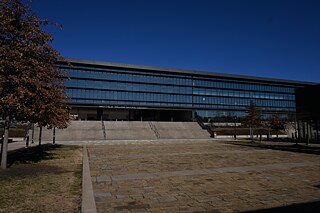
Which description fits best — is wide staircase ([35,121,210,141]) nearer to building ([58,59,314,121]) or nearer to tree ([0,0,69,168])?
building ([58,59,314,121])

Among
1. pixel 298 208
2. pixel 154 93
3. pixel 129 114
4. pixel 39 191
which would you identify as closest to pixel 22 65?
pixel 39 191

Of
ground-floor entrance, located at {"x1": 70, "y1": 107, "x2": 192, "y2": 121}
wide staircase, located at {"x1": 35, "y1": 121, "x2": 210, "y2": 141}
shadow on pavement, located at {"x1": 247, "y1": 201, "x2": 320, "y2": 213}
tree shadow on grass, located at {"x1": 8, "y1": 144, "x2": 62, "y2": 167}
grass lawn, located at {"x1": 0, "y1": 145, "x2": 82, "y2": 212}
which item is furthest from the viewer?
ground-floor entrance, located at {"x1": 70, "y1": 107, "x2": 192, "y2": 121}

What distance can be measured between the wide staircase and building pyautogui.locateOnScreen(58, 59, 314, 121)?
63.1 feet

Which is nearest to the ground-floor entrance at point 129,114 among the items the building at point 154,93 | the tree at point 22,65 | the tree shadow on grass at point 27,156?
the building at point 154,93

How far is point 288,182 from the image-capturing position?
26.5ft

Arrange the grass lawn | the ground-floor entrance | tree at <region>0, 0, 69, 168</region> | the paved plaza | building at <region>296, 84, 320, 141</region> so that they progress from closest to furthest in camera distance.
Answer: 1. the grass lawn
2. the paved plaza
3. tree at <region>0, 0, 69, 168</region>
4. building at <region>296, 84, 320, 141</region>
5. the ground-floor entrance

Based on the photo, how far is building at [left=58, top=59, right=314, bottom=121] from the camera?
6989cm

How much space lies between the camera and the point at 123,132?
47125mm

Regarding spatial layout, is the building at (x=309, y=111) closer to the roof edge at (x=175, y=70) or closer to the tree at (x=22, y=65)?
the tree at (x=22, y=65)

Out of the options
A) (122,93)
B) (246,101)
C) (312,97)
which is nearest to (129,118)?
(122,93)

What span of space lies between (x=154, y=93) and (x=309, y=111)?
50.4 metres

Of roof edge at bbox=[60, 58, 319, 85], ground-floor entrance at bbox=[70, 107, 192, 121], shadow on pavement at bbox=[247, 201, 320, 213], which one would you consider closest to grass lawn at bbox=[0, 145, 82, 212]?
shadow on pavement at bbox=[247, 201, 320, 213]

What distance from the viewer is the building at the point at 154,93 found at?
69894 mm

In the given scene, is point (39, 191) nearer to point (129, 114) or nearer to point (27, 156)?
point (27, 156)
